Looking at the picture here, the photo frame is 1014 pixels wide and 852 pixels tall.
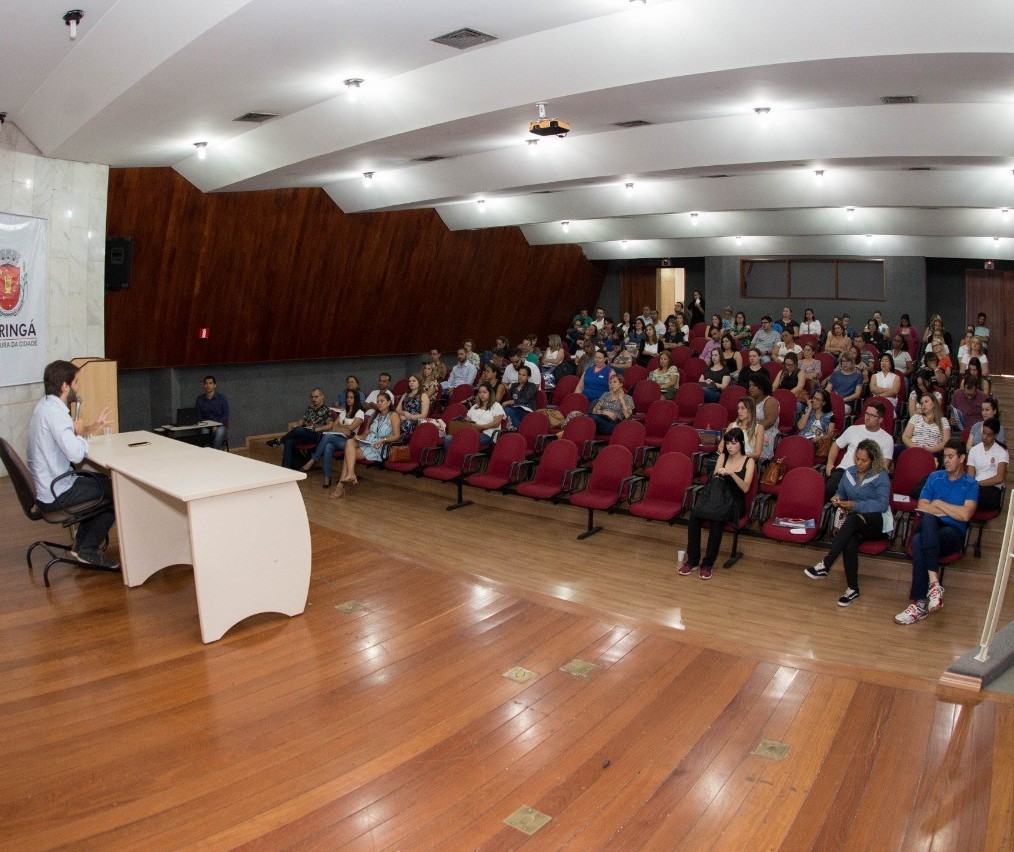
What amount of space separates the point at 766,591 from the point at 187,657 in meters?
3.62

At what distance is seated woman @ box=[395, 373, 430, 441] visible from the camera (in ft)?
30.0

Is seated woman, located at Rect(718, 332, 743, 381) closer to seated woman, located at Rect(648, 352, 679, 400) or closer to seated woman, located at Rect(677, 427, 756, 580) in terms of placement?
seated woman, located at Rect(648, 352, 679, 400)

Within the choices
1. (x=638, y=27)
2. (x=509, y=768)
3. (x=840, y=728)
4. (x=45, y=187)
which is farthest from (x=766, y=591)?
(x=45, y=187)

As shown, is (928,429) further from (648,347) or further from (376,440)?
(648,347)

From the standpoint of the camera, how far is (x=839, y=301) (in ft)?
47.0

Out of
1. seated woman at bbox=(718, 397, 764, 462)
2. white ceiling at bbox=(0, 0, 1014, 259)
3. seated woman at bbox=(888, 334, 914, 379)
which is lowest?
seated woman at bbox=(718, 397, 764, 462)

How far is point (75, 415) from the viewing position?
6379mm

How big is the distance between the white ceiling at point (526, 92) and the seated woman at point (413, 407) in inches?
87.9

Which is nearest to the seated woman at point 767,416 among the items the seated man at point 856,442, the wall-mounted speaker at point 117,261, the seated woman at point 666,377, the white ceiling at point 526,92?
the seated man at point 856,442

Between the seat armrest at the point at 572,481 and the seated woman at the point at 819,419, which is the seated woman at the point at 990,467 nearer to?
the seated woman at the point at 819,419

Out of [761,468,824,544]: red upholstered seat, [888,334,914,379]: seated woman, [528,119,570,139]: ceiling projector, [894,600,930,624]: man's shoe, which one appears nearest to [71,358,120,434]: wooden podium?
[528,119,570,139]: ceiling projector

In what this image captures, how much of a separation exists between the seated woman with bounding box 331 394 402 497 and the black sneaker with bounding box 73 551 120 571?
331 cm

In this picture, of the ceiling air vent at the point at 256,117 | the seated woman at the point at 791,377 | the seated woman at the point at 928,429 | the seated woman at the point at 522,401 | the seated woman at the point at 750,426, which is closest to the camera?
the seated woman at the point at 750,426

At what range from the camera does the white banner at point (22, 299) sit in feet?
26.0
